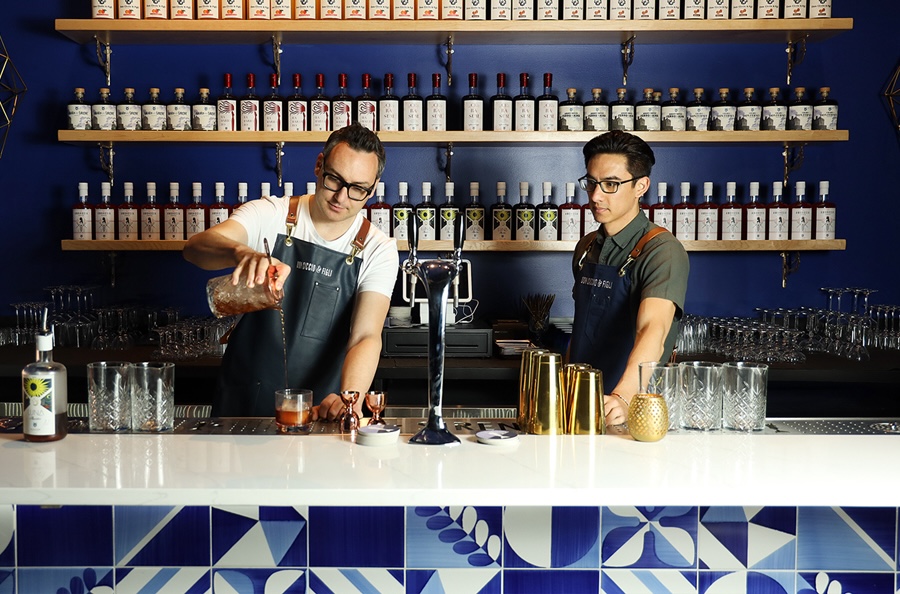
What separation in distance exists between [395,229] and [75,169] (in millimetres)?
1515

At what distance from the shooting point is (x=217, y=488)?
4.57 feet

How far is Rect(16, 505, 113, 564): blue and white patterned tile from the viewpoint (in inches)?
65.0

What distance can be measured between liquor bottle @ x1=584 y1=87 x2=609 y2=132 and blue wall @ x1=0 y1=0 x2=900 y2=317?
0.82ft

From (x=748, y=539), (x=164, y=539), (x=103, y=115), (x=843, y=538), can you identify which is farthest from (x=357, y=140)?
(x=103, y=115)

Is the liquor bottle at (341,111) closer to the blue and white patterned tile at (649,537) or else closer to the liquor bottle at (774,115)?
the liquor bottle at (774,115)

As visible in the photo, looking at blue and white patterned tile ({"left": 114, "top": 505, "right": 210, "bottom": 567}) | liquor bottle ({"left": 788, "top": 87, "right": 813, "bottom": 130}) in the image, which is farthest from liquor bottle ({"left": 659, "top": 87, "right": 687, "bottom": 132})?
blue and white patterned tile ({"left": 114, "top": 505, "right": 210, "bottom": 567})

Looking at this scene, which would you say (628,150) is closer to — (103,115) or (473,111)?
(473,111)

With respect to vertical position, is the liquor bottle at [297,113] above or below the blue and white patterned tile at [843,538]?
above

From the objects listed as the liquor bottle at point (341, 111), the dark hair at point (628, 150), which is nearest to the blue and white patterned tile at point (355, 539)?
the dark hair at point (628, 150)

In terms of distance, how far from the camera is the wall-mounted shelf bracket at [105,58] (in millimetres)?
4062

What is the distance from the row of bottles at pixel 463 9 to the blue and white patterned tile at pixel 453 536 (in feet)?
8.72

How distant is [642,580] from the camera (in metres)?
1.67

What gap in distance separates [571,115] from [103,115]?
1991 mm

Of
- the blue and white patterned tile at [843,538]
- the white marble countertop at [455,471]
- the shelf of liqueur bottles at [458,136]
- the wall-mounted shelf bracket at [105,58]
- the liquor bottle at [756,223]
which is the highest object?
the wall-mounted shelf bracket at [105,58]
